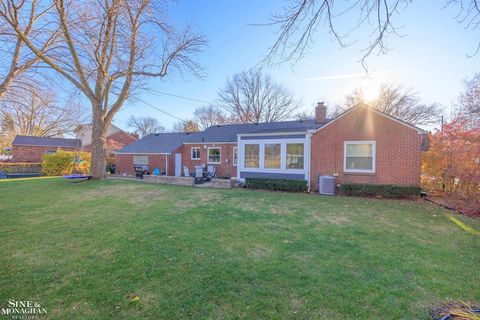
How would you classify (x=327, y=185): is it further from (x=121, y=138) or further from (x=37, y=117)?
(x=121, y=138)

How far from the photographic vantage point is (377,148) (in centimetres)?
1030

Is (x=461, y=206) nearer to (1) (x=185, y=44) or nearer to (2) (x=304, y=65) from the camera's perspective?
(2) (x=304, y=65)

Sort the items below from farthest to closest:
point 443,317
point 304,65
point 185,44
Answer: point 185,44 < point 304,65 < point 443,317

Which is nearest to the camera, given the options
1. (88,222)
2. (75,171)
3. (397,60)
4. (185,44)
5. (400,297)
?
(400,297)

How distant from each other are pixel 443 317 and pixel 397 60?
11.7 feet

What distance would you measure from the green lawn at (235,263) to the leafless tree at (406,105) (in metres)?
24.7

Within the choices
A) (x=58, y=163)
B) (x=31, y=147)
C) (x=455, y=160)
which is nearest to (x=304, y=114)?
(x=455, y=160)

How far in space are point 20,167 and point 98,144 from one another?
13.3 metres

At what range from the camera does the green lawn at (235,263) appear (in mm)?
2551

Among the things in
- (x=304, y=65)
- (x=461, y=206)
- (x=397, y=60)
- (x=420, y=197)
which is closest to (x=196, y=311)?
(x=304, y=65)

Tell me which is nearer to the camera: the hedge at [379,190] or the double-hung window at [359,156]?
the hedge at [379,190]

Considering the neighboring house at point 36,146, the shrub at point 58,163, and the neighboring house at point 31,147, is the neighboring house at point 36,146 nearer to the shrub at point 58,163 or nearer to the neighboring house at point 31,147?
the neighboring house at point 31,147

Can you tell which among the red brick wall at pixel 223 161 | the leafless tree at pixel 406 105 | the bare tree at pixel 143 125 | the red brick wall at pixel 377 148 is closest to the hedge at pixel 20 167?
the red brick wall at pixel 223 161

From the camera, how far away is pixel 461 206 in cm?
755
